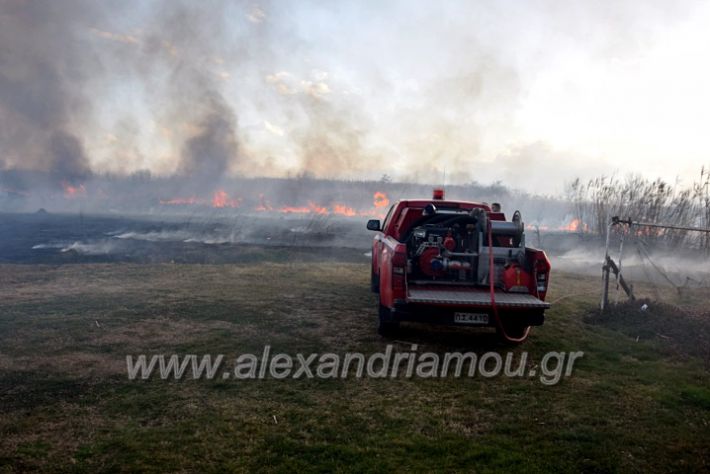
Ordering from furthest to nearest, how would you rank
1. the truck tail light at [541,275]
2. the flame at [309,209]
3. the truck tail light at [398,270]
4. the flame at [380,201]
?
the flame at [309,209], the flame at [380,201], the truck tail light at [541,275], the truck tail light at [398,270]

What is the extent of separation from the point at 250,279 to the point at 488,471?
29.8ft

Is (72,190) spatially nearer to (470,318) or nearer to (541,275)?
(470,318)

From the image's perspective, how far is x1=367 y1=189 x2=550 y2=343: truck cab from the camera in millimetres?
5832

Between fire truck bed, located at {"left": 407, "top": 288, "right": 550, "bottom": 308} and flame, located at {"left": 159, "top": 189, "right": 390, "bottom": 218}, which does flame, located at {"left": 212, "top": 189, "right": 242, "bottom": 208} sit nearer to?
flame, located at {"left": 159, "top": 189, "right": 390, "bottom": 218}

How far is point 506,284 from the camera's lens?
21.4ft

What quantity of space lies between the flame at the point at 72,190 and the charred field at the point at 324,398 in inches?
2196

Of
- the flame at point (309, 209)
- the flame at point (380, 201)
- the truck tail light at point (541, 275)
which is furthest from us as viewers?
the flame at point (309, 209)

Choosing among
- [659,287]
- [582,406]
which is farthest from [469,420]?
[659,287]

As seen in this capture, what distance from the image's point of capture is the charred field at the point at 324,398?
3402mm

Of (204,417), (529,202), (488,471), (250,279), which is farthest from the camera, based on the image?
(529,202)

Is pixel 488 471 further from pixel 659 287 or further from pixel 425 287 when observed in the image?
pixel 659 287

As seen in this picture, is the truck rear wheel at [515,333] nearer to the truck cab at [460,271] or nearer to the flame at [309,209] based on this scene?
the truck cab at [460,271]

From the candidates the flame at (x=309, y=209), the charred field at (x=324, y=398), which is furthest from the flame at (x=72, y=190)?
the charred field at (x=324, y=398)

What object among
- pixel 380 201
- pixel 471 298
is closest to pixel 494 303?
pixel 471 298
